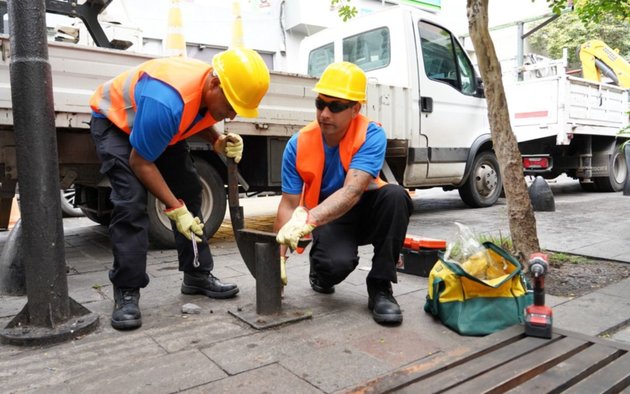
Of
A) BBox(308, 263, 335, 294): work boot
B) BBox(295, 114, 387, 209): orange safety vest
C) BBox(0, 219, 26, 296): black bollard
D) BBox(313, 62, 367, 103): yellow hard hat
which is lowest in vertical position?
BBox(308, 263, 335, 294): work boot

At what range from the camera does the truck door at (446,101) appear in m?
6.27

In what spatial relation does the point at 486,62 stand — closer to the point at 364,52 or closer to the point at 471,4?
the point at 471,4

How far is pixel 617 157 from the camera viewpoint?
10.5m

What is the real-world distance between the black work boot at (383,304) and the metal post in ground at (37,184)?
4.69 ft

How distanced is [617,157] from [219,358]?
10.8 meters

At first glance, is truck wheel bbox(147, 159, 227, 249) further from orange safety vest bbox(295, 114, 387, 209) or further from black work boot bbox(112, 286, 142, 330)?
orange safety vest bbox(295, 114, 387, 209)

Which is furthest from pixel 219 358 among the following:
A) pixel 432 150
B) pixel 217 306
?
pixel 432 150

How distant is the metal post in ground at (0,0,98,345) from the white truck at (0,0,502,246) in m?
1.26

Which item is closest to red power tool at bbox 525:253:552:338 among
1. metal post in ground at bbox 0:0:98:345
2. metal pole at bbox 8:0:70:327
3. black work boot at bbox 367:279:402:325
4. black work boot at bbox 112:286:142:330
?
black work boot at bbox 367:279:402:325

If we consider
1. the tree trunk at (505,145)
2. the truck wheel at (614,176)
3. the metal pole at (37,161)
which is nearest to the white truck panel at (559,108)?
A: the truck wheel at (614,176)

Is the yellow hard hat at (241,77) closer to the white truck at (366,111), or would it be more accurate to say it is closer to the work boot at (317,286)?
the work boot at (317,286)

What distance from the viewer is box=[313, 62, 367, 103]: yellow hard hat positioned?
8.52 ft

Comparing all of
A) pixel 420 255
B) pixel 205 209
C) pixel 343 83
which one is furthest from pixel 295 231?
pixel 205 209

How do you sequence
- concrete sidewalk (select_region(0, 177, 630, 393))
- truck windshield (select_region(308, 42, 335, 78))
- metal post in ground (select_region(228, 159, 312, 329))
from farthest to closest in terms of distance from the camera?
1. truck windshield (select_region(308, 42, 335, 78))
2. metal post in ground (select_region(228, 159, 312, 329))
3. concrete sidewalk (select_region(0, 177, 630, 393))
